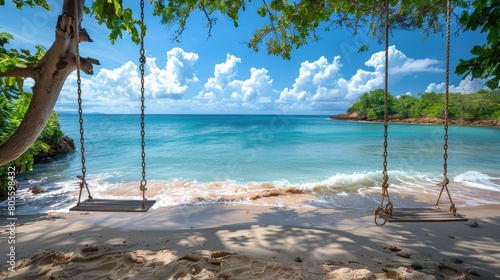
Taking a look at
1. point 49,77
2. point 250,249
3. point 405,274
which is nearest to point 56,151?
point 49,77

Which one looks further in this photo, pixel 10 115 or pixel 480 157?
pixel 480 157

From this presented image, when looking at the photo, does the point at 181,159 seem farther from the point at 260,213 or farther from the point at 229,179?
the point at 260,213

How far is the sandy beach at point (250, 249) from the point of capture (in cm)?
273

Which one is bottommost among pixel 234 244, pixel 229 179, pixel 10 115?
pixel 229 179

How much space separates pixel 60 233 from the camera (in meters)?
4.33

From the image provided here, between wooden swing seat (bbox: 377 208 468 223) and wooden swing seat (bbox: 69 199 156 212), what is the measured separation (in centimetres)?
315

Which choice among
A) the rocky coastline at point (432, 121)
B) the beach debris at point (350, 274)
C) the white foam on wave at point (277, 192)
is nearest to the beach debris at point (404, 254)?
the beach debris at point (350, 274)

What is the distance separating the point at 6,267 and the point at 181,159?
13.4 metres

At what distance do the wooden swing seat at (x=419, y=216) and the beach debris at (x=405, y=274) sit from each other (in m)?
0.54

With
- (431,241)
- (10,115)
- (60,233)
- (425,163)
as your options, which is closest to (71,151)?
(10,115)

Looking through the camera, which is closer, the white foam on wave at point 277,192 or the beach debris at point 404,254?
the beach debris at point 404,254

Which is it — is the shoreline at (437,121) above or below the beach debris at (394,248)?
above

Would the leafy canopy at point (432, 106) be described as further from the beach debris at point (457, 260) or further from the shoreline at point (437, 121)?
the beach debris at point (457, 260)

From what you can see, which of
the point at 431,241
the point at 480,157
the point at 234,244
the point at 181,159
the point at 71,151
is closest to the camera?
the point at 234,244
